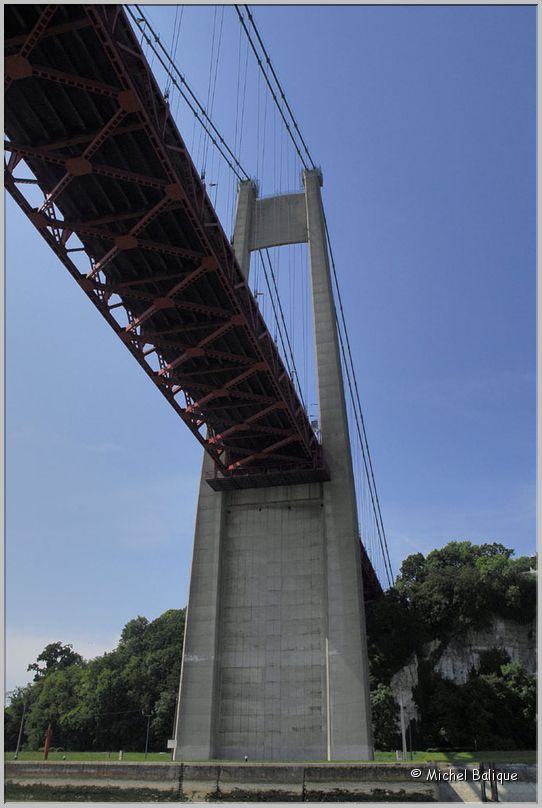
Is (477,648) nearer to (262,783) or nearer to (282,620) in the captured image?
(282,620)

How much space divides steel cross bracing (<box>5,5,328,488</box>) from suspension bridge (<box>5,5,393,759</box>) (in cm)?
4

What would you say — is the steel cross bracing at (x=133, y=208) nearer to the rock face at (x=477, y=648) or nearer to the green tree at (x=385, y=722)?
the green tree at (x=385, y=722)

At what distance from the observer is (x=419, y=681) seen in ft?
134

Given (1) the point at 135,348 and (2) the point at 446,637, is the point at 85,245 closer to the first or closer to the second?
(1) the point at 135,348

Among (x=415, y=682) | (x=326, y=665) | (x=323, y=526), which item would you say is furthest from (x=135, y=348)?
(x=415, y=682)

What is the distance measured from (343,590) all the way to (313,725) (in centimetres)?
494

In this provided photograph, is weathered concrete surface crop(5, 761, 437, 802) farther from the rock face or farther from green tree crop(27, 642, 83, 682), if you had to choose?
green tree crop(27, 642, 83, 682)

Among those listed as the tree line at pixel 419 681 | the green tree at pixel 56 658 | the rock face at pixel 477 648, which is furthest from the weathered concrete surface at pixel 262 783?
the green tree at pixel 56 658

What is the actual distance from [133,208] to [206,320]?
534 centimetres

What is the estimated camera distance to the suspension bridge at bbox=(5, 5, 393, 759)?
43.9 feet

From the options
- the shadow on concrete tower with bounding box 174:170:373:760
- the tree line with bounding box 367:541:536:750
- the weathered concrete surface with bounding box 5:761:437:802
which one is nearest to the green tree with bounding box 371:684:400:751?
the tree line with bounding box 367:541:536:750

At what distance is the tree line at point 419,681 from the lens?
121 ft

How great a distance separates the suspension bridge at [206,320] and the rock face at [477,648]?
1079 centimetres

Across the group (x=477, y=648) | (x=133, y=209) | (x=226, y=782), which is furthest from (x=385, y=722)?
(x=133, y=209)
